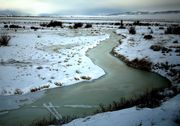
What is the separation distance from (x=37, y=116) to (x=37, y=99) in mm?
1663

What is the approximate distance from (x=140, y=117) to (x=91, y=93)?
4588 mm

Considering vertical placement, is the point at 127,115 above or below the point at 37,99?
above

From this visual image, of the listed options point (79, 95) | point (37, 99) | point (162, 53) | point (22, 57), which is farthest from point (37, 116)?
point (162, 53)

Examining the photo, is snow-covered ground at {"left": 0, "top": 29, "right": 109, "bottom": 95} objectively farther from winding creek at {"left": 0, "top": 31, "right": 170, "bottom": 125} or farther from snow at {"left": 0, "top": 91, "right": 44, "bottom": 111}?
winding creek at {"left": 0, "top": 31, "right": 170, "bottom": 125}

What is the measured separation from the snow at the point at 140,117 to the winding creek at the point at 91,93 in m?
1.90

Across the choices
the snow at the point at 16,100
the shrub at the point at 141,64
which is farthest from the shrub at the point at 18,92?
the shrub at the point at 141,64

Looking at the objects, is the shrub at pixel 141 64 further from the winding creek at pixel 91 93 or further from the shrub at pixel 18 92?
the shrub at pixel 18 92

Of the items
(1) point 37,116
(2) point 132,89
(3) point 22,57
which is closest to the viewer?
(1) point 37,116

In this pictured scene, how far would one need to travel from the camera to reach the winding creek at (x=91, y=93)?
27.2ft

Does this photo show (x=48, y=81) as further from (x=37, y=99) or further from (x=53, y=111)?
(x=53, y=111)

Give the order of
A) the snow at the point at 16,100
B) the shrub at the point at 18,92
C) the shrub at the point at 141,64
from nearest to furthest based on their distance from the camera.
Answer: the snow at the point at 16,100 → the shrub at the point at 18,92 → the shrub at the point at 141,64

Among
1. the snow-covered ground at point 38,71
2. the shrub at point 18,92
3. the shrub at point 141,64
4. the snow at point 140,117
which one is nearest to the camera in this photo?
the snow at point 140,117

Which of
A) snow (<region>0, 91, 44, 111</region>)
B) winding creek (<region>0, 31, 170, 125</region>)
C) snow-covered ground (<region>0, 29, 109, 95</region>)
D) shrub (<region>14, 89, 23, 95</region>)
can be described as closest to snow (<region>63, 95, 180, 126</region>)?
winding creek (<region>0, 31, 170, 125</region>)

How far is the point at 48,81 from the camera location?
38.3 feet
